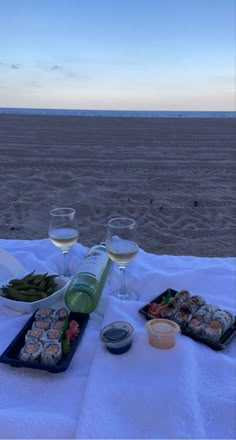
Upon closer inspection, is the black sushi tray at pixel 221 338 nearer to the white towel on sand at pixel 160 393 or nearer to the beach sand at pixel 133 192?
the white towel on sand at pixel 160 393

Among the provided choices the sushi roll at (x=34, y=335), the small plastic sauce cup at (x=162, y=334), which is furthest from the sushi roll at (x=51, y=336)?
the small plastic sauce cup at (x=162, y=334)

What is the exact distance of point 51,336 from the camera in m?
0.96

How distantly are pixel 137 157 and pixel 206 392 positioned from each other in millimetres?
8705

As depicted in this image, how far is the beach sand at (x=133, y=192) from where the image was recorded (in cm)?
423

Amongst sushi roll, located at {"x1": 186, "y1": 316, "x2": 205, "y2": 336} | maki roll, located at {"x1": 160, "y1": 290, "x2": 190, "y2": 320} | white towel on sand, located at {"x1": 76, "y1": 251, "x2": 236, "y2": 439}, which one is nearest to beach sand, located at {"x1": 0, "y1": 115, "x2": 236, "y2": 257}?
maki roll, located at {"x1": 160, "y1": 290, "x2": 190, "y2": 320}

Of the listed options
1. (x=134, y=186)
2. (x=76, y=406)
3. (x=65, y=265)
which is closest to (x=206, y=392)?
(x=76, y=406)

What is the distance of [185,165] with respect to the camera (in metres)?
8.27

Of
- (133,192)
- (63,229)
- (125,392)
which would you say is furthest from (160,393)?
(133,192)

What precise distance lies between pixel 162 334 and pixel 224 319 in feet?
0.72

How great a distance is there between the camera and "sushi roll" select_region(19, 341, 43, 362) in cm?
91

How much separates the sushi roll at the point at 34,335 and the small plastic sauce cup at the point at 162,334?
290 mm

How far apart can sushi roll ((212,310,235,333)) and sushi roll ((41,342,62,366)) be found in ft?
1.48

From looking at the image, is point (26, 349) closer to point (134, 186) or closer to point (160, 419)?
point (160, 419)

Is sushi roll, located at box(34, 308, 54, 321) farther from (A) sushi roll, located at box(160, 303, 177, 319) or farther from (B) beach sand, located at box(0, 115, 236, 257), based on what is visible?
(B) beach sand, located at box(0, 115, 236, 257)
